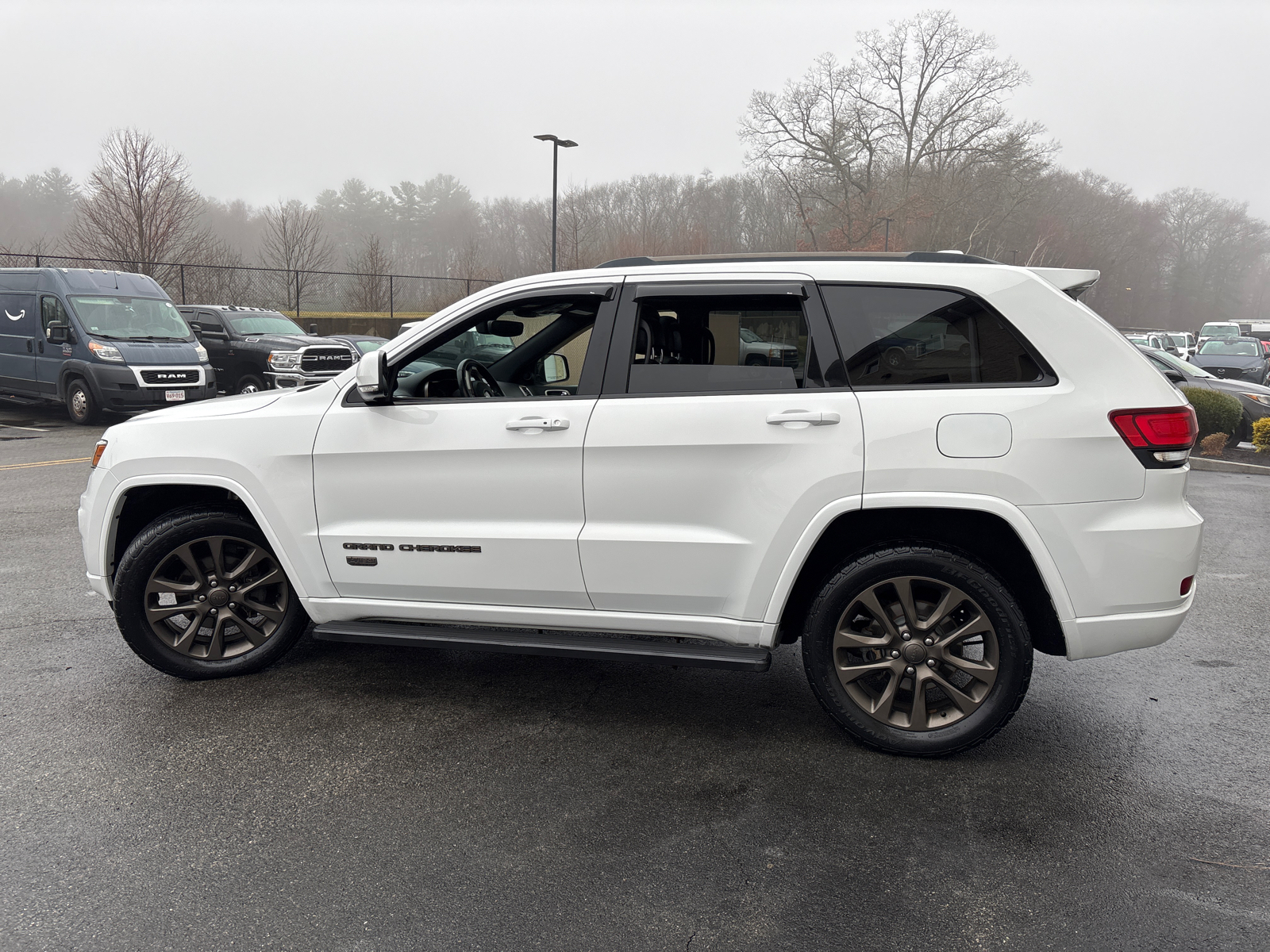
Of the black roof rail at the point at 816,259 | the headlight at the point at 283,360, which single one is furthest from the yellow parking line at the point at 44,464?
the black roof rail at the point at 816,259

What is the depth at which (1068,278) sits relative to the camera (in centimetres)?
362

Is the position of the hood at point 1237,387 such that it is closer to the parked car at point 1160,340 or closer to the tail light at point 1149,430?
the parked car at point 1160,340

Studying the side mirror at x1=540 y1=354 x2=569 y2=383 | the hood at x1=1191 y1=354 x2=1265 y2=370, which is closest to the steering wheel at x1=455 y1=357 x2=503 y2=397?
the side mirror at x1=540 y1=354 x2=569 y2=383

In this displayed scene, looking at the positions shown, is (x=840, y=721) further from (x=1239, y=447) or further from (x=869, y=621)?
(x=1239, y=447)

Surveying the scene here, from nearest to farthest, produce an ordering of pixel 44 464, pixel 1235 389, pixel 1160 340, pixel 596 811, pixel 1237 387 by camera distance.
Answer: pixel 596 811
pixel 44 464
pixel 1235 389
pixel 1237 387
pixel 1160 340

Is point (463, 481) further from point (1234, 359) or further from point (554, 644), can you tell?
point (1234, 359)

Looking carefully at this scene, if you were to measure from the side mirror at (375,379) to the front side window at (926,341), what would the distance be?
1.82 metres

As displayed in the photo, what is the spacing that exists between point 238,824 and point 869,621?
2389 millimetres

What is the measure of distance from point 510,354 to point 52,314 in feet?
46.2

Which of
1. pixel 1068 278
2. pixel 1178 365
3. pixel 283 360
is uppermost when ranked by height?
pixel 1068 278

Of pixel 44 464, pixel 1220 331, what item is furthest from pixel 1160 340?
pixel 44 464

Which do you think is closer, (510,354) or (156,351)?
(510,354)

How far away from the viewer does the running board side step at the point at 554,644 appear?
3578 mm

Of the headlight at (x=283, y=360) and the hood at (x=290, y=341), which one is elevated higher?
the hood at (x=290, y=341)
